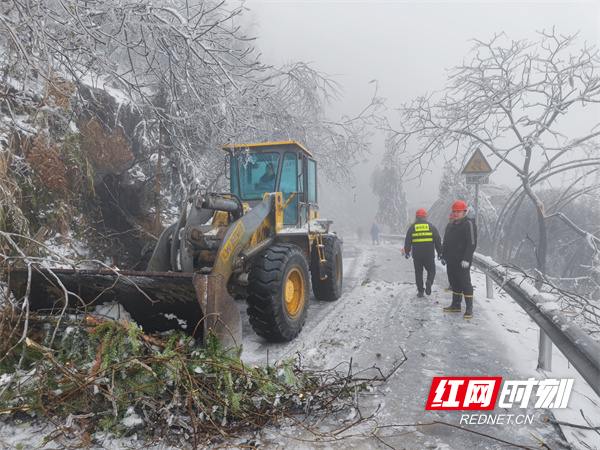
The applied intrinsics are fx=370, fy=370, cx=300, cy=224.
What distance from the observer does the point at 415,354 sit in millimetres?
4020

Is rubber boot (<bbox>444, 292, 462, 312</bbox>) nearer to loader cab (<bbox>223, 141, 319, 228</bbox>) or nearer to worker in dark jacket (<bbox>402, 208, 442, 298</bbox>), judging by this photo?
worker in dark jacket (<bbox>402, 208, 442, 298</bbox>)

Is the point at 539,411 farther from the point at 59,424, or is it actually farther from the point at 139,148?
the point at 139,148

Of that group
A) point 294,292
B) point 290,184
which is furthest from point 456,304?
point 290,184

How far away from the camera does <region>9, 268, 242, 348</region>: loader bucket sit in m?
3.39

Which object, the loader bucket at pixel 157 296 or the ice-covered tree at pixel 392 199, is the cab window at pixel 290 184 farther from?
the ice-covered tree at pixel 392 199

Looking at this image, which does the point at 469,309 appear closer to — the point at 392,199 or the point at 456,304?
the point at 456,304

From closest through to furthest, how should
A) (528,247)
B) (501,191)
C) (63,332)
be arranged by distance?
(63,332) → (528,247) → (501,191)

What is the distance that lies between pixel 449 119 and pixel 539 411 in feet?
27.8

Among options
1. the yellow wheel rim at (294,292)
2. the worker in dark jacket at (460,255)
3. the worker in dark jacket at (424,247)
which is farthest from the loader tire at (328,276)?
the worker in dark jacket at (460,255)

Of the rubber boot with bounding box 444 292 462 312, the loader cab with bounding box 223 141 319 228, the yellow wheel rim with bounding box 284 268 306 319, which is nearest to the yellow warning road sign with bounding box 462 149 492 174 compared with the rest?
the rubber boot with bounding box 444 292 462 312

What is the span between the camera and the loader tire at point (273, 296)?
402 centimetres

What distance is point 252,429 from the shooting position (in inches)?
104

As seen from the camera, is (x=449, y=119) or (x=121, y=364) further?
(x=449, y=119)

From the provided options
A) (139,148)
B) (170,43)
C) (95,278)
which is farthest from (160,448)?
(139,148)
